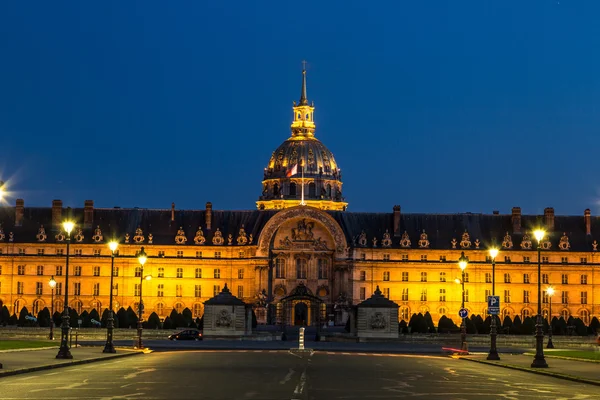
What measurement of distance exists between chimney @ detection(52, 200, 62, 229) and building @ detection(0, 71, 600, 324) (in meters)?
0.11

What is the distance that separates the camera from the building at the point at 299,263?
A: 147 metres

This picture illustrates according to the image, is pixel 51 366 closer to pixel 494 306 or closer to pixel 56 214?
pixel 494 306

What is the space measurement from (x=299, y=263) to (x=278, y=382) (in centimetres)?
11186

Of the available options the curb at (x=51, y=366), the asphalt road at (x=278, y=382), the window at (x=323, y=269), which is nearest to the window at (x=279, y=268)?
the window at (x=323, y=269)

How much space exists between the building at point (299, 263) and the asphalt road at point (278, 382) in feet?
318

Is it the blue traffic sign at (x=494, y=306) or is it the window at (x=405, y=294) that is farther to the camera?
the window at (x=405, y=294)

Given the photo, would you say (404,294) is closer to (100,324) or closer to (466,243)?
(466,243)

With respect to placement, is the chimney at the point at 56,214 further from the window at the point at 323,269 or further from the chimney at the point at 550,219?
the chimney at the point at 550,219

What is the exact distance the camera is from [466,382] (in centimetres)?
3906

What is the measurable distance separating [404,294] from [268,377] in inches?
4340

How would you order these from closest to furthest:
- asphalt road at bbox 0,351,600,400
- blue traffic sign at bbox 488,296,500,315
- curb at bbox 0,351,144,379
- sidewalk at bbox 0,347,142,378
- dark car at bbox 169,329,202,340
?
asphalt road at bbox 0,351,600,400
curb at bbox 0,351,144,379
sidewalk at bbox 0,347,142,378
blue traffic sign at bbox 488,296,500,315
dark car at bbox 169,329,202,340

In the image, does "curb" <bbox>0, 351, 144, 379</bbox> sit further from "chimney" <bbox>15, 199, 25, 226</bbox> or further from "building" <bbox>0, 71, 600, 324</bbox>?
"chimney" <bbox>15, 199, 25, 226</bbox>

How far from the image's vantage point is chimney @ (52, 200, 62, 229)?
5886 inches

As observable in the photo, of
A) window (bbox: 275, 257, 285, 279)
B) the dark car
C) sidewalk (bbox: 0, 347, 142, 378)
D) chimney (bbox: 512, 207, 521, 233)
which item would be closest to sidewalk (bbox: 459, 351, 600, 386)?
sidewalk (bbox: 0, 347, 142, 378)
